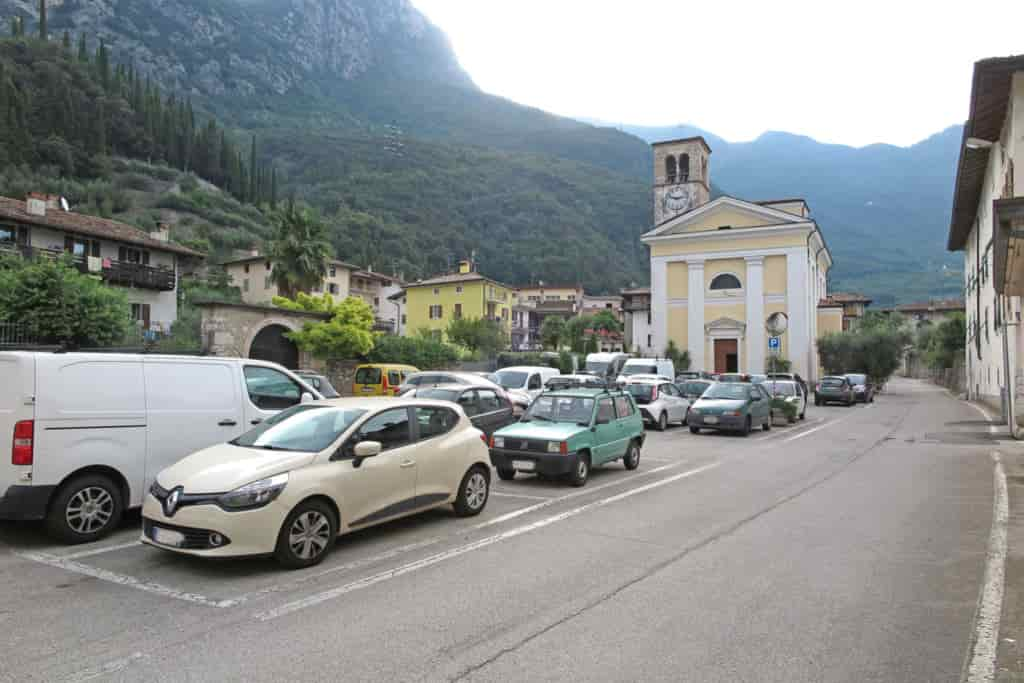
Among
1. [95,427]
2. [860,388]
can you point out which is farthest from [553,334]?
[95,427]

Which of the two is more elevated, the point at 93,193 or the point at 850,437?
the point at 93,193

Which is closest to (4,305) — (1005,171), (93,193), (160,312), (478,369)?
(160,312)

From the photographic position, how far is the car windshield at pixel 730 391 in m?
19.9

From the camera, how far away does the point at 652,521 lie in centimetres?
810

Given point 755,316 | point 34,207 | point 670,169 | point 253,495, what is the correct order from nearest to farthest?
point 253,495 < point 34,207 < point 755,316 < point 670,169

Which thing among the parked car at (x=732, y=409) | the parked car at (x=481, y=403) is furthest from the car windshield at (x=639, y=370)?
the parked car at (x=481, y=403)

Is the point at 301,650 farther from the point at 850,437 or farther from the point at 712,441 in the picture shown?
the point at 850,437

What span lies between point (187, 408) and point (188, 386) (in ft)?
0.90

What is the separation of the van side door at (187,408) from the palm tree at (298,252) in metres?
31.7

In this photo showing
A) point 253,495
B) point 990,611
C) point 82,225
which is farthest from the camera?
point 82,225

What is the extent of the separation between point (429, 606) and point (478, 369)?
33.0 m

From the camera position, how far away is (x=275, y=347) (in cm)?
2489

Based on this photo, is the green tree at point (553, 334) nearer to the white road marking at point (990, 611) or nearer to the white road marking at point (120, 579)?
the white road marking at point (990, 611)

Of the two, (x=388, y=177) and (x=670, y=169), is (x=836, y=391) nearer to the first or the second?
(x=670, y=169)
